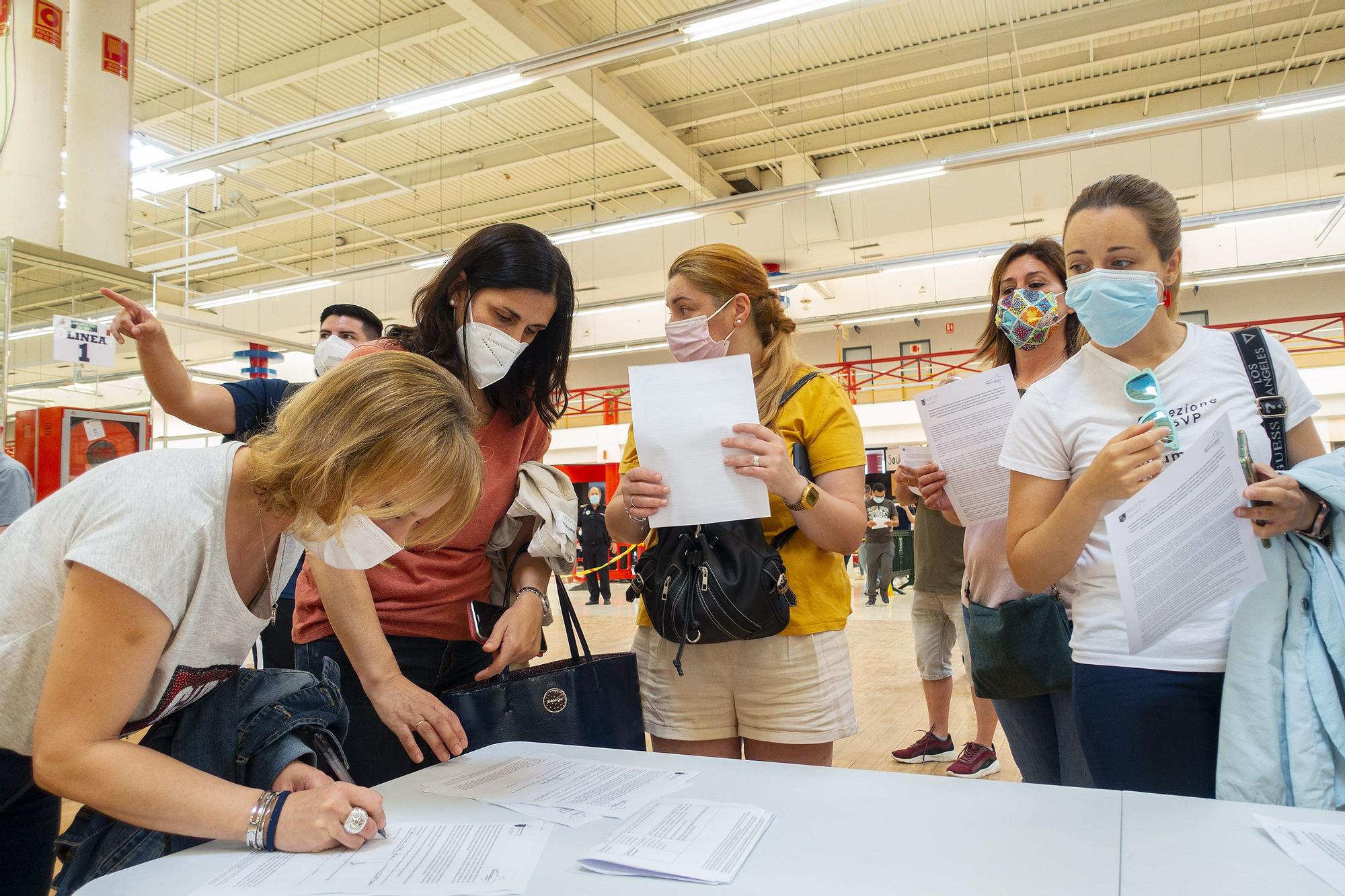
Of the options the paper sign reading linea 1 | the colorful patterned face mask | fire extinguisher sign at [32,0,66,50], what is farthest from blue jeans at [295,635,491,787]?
fire extinguisher sign at [32,0,66,50]

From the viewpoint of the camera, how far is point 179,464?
1.04m

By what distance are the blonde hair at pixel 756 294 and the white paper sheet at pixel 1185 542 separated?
27.3 inches

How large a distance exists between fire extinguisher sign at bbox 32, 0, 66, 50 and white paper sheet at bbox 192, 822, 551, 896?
15.6 feet

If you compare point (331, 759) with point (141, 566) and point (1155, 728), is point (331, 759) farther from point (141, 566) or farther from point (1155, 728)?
point (1155, 728)

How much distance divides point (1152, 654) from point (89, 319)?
4.27 m

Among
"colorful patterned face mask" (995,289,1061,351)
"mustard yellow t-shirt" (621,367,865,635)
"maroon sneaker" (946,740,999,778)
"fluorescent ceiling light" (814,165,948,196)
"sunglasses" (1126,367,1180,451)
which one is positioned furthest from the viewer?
"fluorescent ceiling light" (814,165,948,196)

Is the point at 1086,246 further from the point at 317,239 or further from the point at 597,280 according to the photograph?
the point at 317,239

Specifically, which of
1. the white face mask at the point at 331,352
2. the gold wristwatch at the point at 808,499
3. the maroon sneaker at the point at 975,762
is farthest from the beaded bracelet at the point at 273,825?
the maroon sneaker at the point at 975,762

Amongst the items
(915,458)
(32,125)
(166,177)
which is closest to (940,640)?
(915,458)

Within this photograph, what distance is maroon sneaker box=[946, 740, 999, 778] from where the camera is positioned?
10.5ft

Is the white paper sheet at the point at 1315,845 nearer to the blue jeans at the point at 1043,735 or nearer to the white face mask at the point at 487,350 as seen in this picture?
the blue jeans at the point at 1043,735

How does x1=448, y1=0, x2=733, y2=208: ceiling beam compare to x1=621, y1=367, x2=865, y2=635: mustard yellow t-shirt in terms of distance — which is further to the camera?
x1=448, y1=0, x2=733, y2=208: ceiling beam

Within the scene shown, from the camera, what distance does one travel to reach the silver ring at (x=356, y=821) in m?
0.94

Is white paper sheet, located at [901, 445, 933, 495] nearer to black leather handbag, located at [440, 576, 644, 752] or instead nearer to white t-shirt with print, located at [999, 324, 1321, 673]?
white t-shirt with print, located at [999, 324, 1321, 673]
